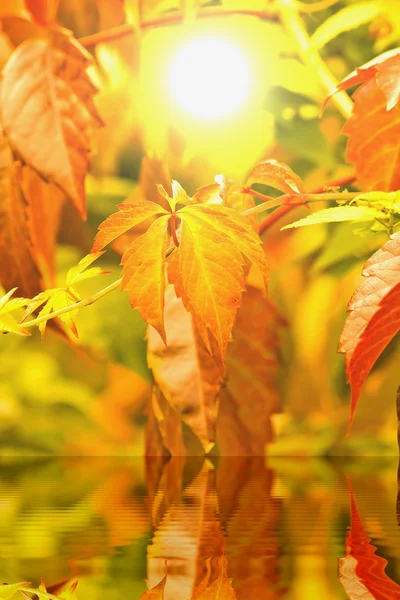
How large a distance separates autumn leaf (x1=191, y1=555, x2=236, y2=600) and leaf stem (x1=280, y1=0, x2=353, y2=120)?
534 millimetres

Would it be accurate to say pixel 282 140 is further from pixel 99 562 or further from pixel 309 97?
pixel 99 562

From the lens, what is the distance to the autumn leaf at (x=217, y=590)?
22 cm

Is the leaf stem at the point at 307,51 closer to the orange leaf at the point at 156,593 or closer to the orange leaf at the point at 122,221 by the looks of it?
the orange leaf at the point at 122,221

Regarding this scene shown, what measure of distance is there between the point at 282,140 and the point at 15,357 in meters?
0.34

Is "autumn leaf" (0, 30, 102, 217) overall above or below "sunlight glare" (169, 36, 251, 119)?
below

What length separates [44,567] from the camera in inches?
9.9

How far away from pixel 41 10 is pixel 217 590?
0.63 m

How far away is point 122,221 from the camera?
0.42m

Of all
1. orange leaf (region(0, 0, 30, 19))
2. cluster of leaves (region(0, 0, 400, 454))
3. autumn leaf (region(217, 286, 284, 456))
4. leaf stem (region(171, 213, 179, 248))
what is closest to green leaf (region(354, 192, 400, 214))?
cluster of leaves (region(0, 0, 400, 454))

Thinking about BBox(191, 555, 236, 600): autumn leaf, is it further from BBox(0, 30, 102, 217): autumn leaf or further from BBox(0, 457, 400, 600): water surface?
BBox(0, 30, 102, 217): autumn leaf

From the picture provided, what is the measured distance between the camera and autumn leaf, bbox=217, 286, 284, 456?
0.64 metres

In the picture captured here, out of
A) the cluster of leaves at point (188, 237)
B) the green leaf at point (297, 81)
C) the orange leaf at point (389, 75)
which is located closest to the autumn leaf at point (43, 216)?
the cluster of leaves at point (188, 237)

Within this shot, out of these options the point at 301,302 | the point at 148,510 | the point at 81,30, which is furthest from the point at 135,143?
the point at 148,510

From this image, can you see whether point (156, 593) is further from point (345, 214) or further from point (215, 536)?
point (345, 214)
